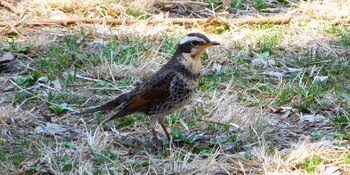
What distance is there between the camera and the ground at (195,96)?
5.75m

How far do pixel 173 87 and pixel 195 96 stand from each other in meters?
1.15

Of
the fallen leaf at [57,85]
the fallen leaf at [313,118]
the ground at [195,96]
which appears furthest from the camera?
the fallen leaf at [57,85]

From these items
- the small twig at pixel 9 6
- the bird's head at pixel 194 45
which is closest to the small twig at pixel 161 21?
the small twig at pixel 9 6

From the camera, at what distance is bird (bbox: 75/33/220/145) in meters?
6.05

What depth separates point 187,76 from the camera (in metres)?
6.07

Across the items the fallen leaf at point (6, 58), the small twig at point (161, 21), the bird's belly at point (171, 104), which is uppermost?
the bird's belly at point (171, 104)

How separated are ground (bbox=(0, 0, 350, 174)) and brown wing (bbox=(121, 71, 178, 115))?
309 mm

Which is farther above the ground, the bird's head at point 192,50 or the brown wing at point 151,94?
the bird's head at point 192,50

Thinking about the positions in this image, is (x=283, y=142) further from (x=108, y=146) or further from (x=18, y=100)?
(x=18, y=100)

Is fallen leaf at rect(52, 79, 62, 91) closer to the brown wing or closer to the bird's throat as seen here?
the brown wing

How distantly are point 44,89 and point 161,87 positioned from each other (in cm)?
169

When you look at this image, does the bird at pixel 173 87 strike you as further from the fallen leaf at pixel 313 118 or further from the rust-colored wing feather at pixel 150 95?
the fallen leaf at pixel 313 118

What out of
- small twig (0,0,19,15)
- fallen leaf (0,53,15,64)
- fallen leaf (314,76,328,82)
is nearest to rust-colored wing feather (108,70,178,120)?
fallen leaf (314,76,328,82)

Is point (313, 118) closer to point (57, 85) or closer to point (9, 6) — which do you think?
point (57, 85)
